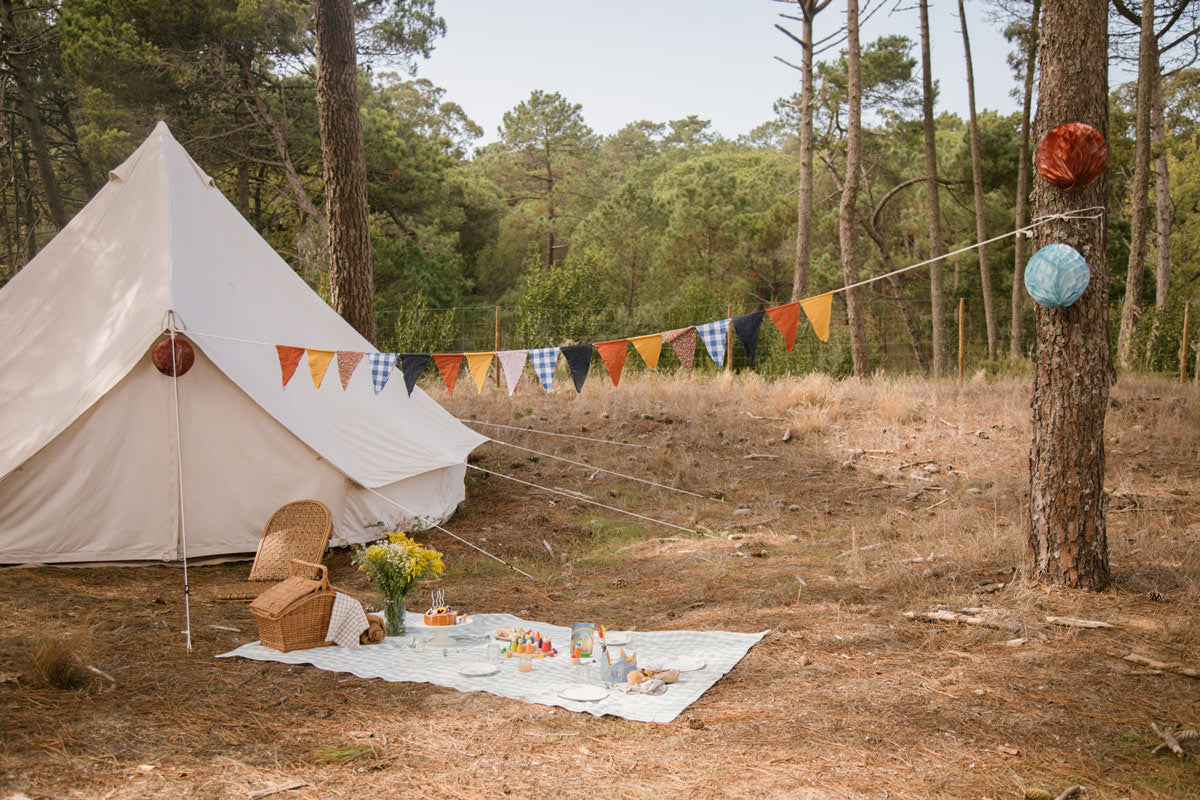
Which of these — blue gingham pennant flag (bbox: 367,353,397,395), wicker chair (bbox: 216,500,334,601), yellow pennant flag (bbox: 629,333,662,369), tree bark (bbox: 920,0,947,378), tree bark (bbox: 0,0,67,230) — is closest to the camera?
wicker chair (bbox: 216,500,334,601)

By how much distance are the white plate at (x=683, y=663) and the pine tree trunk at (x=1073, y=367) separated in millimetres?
1964

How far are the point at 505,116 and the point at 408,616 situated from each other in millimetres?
25807

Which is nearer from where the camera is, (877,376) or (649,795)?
(649,795)

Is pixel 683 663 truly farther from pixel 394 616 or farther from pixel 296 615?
pixel 296 615

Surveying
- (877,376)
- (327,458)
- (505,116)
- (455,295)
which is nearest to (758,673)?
(327,458)

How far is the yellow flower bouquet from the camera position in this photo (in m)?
4.56

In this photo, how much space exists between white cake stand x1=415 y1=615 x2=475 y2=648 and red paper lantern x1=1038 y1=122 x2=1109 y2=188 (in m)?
3.80

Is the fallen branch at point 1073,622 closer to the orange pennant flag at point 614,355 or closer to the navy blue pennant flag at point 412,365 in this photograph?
the orange pennant flag at point 614,355

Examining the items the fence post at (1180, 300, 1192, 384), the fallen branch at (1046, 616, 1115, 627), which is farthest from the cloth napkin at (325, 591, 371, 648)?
the fence post at (1180, 300, 1192, 384)

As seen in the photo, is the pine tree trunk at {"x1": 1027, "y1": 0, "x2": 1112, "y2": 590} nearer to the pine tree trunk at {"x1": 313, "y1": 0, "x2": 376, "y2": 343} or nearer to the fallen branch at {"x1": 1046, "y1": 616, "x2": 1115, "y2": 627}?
the fallen branch at {"x1": 1046, "y1": 616, "x2": 1115, "y2": 627}

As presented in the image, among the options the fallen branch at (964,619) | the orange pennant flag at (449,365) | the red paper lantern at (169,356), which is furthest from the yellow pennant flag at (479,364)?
the fallen branch at (964,619)

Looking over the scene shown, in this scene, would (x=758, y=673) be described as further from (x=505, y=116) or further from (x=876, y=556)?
(x=505, y=116)

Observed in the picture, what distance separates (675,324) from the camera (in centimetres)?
1448

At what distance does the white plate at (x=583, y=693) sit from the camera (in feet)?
11.8
